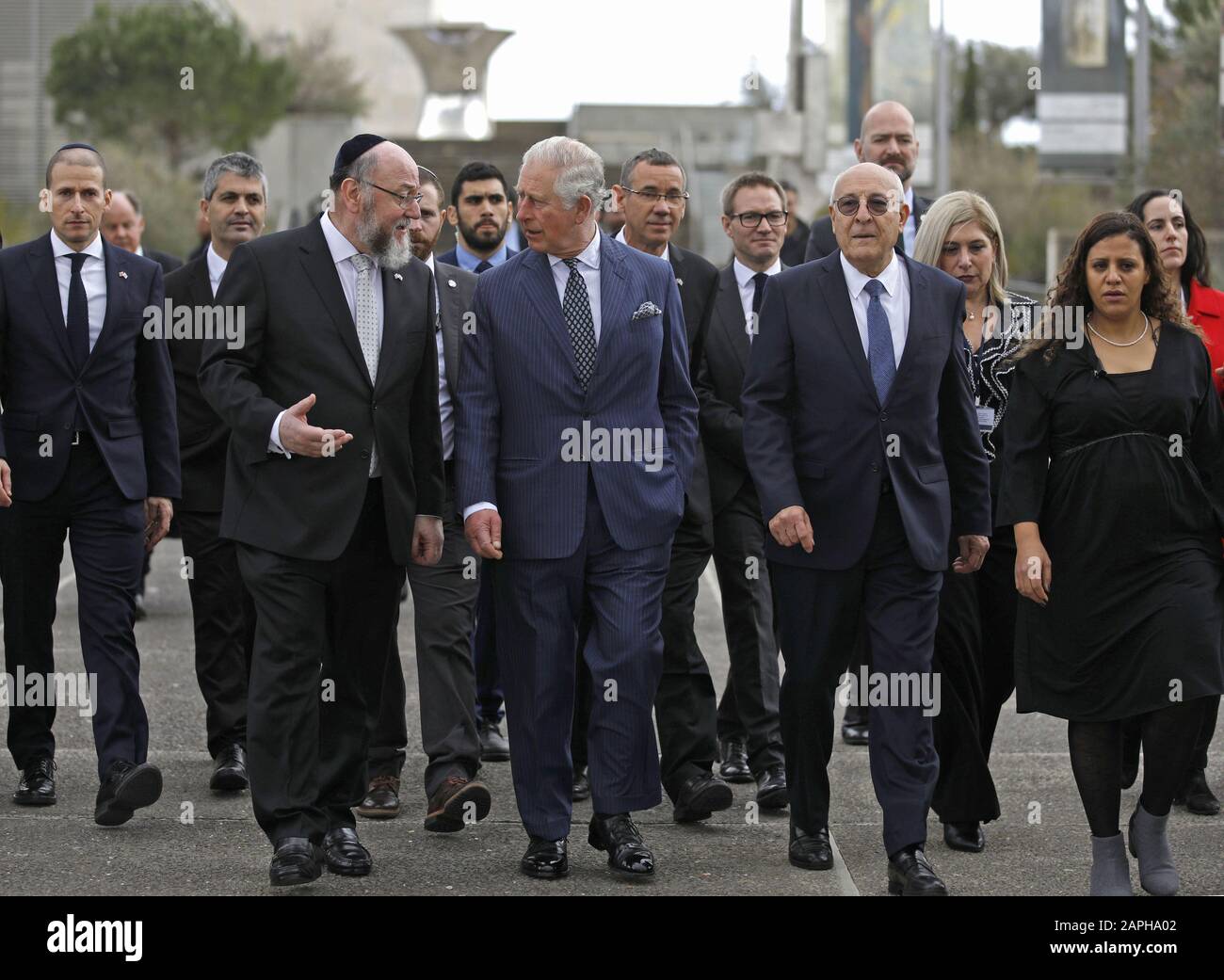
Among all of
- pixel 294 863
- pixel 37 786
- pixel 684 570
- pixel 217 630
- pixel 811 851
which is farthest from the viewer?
pixel 217 630

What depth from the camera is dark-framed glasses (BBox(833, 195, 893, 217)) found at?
6.62 meters

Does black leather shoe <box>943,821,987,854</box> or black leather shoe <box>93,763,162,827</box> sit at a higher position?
black leather shoe <box>93,763,162,827</box>

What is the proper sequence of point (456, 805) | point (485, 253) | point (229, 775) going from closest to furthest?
point (456, 805), point (229, 775), point (485, 253)

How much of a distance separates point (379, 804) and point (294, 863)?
126 centimetres

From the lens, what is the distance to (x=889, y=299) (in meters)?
6.70

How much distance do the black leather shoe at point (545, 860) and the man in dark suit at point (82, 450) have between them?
1.65m

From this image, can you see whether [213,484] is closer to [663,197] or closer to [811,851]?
[663,197]

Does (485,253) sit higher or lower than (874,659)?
higher

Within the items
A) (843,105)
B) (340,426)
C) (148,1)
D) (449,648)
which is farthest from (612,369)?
(148,1)

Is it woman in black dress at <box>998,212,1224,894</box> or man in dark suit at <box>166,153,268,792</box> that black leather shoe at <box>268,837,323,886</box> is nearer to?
man in dark suit at <box>166,153,268,792</box>

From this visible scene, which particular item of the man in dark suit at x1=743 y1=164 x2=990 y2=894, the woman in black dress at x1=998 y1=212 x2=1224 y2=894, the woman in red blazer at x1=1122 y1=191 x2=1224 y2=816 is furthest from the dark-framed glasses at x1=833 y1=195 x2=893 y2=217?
the woman in red blazer at x1=1122 y1=191 x2=1224 y2=816

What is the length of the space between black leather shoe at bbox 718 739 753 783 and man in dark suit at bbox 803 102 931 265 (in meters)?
2.23

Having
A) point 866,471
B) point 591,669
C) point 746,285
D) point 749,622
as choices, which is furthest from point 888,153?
point 591,669

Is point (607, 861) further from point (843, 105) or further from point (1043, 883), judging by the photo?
point (843, 105)
